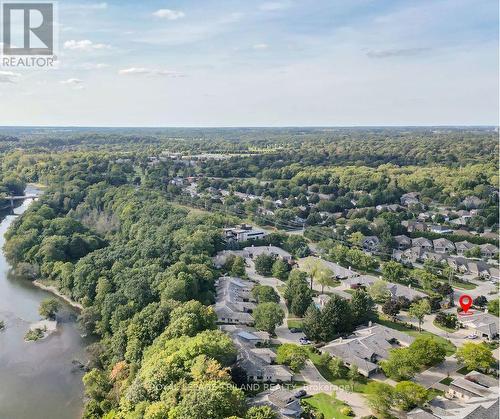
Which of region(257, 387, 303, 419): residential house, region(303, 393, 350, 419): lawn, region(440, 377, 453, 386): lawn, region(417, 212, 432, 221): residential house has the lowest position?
region(303, 393, 350, 419): lawn

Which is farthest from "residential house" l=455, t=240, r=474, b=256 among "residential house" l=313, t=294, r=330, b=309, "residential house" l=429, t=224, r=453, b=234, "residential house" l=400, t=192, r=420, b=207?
"residential house" l=313, t=294, r=330, b=309

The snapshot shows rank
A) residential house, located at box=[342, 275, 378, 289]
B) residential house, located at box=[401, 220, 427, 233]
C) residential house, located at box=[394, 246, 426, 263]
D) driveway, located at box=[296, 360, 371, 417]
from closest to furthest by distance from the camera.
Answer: driveway, located at box=[296, 360, 371, 417] < residential house, located at box=[342, 275, 378, 289] < residential house, located at box=[394, 246, 426, 263] < residential house, located at box=[401, 220, 427, 233]

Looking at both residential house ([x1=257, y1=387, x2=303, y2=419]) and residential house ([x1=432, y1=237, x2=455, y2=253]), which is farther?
residential house ([x1=432, y1=237, x2=455, y2=253])

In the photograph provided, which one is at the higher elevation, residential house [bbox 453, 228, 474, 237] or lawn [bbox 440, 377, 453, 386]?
residential house [bbox 453, 228, 474, 237]

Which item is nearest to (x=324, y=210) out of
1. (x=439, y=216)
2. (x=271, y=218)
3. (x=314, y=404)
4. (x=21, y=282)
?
(x=271, y=218)

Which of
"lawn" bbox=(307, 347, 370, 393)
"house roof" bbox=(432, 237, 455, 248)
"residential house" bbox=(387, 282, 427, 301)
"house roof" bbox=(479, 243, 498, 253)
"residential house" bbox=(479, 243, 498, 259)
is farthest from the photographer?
"house roof" bbox=(432, 237, 455, 248)

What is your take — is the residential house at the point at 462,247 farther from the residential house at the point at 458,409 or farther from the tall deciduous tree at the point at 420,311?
the residential house at the point at 458,409

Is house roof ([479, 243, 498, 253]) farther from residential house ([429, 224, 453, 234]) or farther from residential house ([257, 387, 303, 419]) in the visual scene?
residential house ([257, 387, 303, 419])
